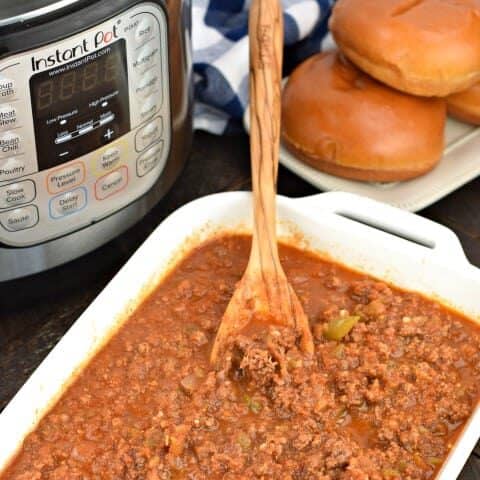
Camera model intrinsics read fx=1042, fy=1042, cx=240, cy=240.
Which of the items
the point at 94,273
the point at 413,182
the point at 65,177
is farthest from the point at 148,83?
the point at 413,182

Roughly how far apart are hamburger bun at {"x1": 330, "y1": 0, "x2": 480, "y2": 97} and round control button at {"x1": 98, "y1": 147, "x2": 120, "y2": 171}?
16.7 inches

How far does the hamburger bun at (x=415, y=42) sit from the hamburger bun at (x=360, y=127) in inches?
1.2

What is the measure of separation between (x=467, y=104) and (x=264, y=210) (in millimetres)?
460

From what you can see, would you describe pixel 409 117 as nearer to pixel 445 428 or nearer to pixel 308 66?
pixel 308 66

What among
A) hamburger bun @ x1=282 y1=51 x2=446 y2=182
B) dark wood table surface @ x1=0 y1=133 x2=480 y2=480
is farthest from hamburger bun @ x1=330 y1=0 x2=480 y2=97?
dark wood table surface @ x1=0 y1=133 x2=480 y2=480

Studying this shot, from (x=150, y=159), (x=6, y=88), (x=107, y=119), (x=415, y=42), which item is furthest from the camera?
(x=415, y=42)

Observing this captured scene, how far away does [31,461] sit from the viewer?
1083mm

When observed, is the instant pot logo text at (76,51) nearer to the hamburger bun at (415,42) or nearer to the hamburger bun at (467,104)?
the hamburger bun at (415,42)

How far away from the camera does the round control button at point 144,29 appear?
1135 millimetres

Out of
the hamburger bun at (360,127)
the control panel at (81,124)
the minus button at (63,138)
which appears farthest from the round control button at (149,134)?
the hamburger bun at (360,127)

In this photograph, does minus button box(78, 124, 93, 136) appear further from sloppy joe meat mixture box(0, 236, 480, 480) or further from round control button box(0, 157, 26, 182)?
sloppy joe meat mixture box(0, 236, 480, 480)

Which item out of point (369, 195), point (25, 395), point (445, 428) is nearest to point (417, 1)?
point (369, 195)

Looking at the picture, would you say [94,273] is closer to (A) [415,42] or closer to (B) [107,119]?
(B) [107,119]

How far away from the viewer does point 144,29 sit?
1.14 metres
